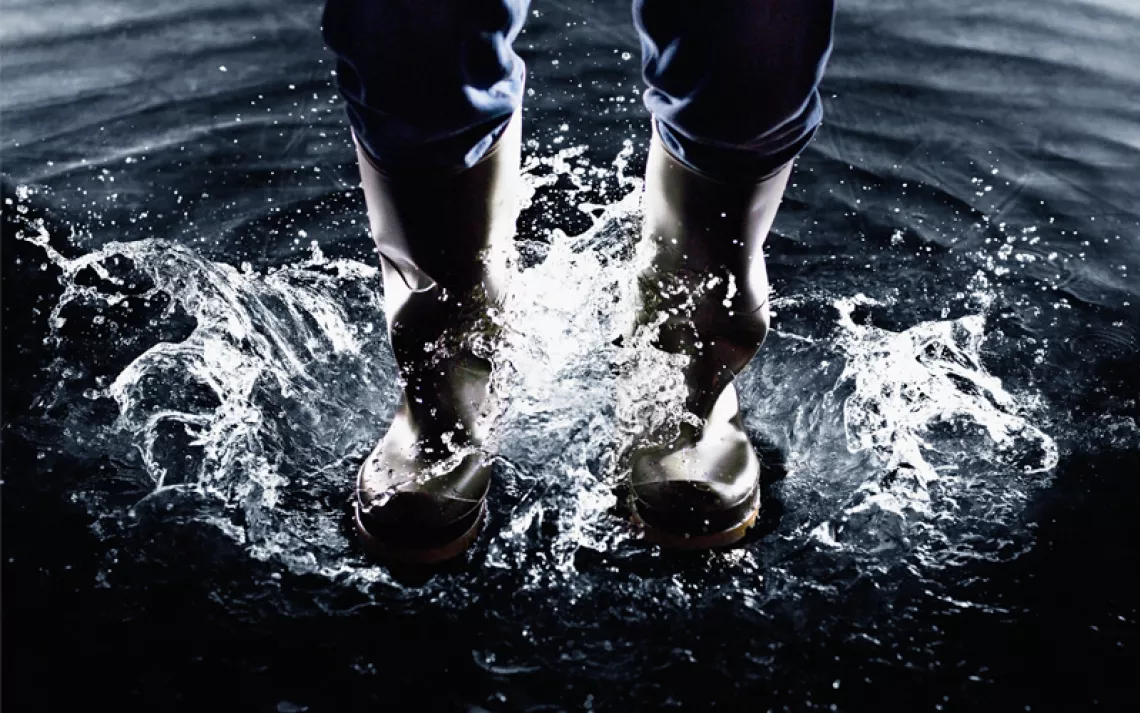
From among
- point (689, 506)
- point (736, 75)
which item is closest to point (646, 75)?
point (736, 75)

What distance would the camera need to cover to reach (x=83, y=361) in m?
1.27

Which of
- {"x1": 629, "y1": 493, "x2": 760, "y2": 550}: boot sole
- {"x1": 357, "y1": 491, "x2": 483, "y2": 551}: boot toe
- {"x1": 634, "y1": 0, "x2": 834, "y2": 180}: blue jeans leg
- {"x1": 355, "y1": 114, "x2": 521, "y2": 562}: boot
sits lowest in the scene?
{"x1": 629, "y1": 493, "x2": 760, "y2": 550}: boot sole

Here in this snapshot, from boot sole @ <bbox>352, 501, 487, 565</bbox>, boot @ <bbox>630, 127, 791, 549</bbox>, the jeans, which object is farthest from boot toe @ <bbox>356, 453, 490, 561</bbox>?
the jeans

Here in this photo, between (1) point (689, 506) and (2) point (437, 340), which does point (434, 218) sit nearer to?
(2) point (437, 340)

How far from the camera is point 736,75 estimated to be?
2.78ft

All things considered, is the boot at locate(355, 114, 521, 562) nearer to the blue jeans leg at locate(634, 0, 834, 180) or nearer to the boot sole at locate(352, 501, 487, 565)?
the boot sole at locate(352, 501, 487, 565)

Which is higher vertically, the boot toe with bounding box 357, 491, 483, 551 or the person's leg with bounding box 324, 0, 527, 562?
the person's leg with bounding box 324, 0, 527, 562

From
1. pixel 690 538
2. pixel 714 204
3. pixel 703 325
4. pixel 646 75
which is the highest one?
pixel 646 75

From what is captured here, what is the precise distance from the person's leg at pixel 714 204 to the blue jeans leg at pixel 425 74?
127mm

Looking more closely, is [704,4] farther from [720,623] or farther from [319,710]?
[319,710]

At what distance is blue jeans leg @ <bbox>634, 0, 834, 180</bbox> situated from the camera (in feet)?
A: 2.74

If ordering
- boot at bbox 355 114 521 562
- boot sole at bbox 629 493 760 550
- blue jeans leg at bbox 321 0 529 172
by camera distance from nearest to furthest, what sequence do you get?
blue jeans leg at bbox 321 0 529 172
boot at bbox 355 114 521 562
boot sole at bbox 629 493 760 550

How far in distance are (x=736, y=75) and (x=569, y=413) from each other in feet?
1.60

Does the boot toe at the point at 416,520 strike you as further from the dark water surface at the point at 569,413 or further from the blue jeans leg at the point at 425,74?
the blue jeans leg at the point at 425,74
